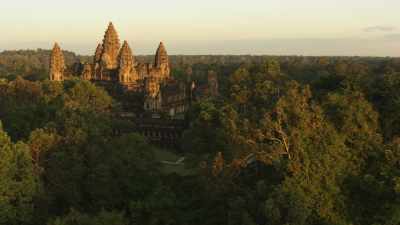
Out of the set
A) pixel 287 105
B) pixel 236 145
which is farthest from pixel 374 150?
pixel 236 145

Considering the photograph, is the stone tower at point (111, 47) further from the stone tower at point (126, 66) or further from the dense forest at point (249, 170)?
the dense forest at point (249, 170)

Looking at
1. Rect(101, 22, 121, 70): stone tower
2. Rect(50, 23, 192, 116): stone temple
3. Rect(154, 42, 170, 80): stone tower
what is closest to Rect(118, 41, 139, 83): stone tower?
Rect(50, 23, 192, 116): stone temple

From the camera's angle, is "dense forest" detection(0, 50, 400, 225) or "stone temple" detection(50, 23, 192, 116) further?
"stone temple" detection(50, 23, 192, 116)

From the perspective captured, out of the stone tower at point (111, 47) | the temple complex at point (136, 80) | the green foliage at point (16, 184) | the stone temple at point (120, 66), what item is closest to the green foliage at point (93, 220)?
the green foliage at point (16, 184)

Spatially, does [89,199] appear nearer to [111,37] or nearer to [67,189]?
[67,189]

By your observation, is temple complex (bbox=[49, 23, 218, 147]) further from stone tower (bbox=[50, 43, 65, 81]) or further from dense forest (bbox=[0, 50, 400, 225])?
dense forest (bbox=[0, 50, 400, 225])

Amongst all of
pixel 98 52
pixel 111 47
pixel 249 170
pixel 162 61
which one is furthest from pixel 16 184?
pixel 162 61
